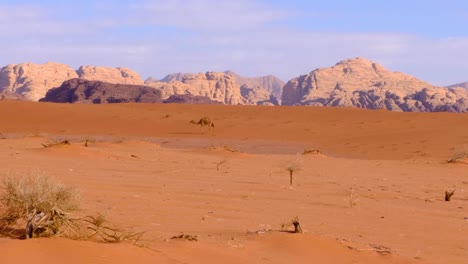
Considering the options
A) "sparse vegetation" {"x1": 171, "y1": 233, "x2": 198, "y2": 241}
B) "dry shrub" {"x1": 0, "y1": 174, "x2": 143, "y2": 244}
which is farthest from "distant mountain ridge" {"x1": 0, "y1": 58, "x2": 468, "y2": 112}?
"dry shrub" {"x1": 0, "y1": 174, "x2": 143, "y2": 244}

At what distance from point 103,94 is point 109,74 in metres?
90.2

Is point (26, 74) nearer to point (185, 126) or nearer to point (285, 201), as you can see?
point (185, 126)

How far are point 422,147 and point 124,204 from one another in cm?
2032

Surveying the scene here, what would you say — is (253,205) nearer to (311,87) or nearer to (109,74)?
(311,87)

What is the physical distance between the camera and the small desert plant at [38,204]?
5.16m

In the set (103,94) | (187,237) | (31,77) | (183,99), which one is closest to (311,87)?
(31,77)

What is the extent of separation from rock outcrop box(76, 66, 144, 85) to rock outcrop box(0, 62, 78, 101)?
7870 mm

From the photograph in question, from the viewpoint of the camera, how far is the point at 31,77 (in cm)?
13712

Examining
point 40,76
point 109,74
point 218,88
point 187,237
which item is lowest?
point 187,237

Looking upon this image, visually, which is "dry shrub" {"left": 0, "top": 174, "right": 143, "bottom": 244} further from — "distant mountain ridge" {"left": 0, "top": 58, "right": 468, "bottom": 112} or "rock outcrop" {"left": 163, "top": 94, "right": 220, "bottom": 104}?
"distant mountain ridge" {"left": 0, "top": 58, "right": 468, "bottom": 112}

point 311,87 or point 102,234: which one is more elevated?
point 311,87

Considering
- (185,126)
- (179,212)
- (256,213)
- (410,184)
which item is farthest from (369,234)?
(185,126)

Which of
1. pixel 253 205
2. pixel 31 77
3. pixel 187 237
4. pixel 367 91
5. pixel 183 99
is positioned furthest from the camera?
pixel 31 77

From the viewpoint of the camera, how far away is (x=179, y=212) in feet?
26.4
